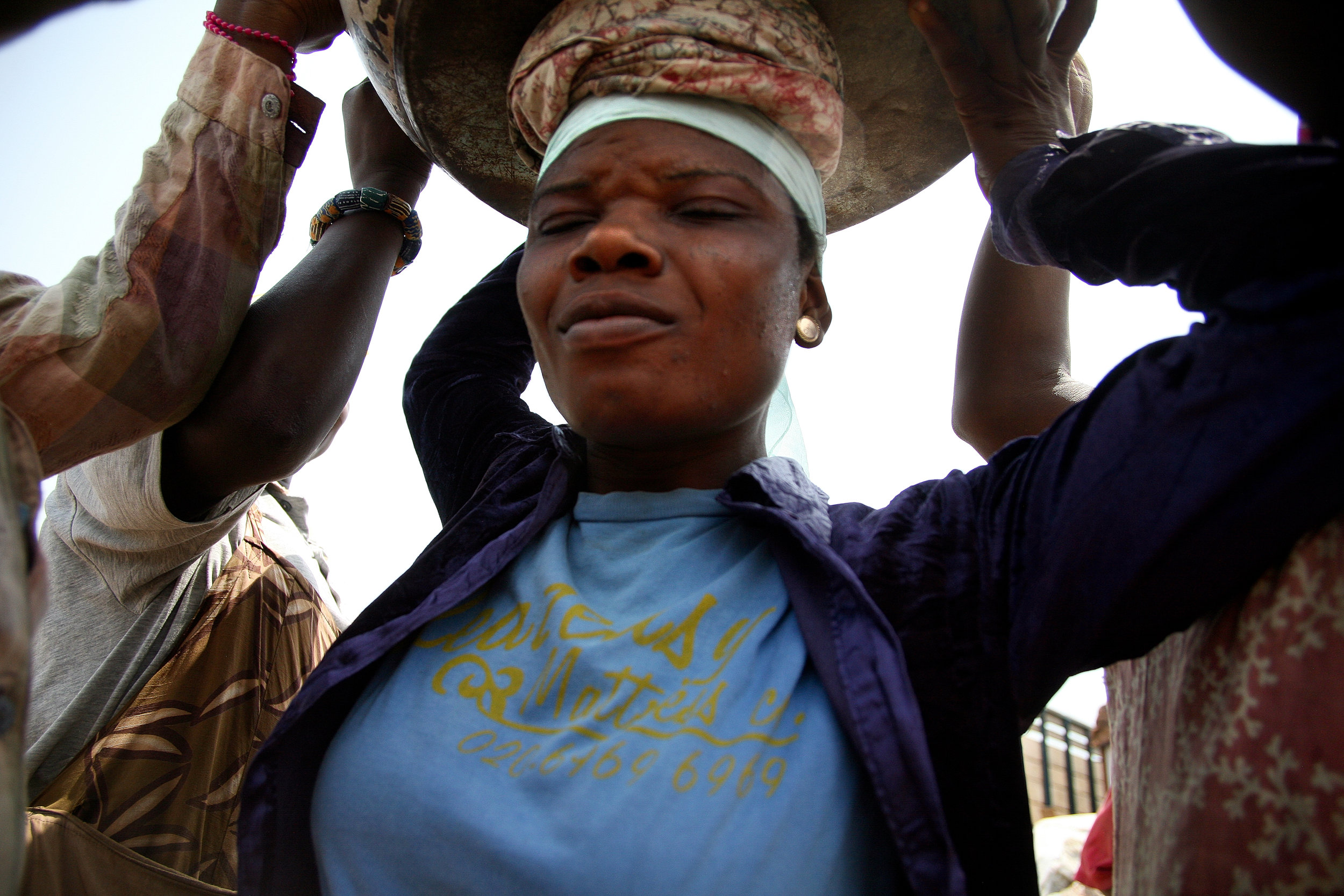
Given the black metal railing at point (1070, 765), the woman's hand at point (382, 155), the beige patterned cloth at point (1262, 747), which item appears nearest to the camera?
the beige patterned cloth at point (1262, 747)

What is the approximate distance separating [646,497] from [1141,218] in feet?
2.69

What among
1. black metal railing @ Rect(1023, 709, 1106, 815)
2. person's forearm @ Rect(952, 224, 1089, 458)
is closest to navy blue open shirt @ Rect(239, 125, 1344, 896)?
person's forearm @ Rect(952, 224, 1089, 458)

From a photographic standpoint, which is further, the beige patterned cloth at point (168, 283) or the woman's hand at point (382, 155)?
the woman's hand at point (382, 155)

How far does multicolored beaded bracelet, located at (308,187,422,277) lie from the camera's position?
6.15 feet

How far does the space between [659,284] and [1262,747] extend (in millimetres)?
928

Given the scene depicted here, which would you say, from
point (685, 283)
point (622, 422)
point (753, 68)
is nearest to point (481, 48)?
point (753, 68)

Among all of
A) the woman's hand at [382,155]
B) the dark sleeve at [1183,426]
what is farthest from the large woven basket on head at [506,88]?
the dark sleeve at [1183,426]

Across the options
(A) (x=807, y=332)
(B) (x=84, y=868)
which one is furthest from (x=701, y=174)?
(B) (x=84, y=868)

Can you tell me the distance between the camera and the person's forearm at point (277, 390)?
1.50 m

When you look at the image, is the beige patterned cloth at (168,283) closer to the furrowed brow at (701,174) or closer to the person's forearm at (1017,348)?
the furrowed brow at (701,174)

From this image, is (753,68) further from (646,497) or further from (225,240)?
(225,240)

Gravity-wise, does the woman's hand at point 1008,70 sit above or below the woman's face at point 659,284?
above

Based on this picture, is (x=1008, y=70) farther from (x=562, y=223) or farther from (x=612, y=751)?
(x=612, y=751)

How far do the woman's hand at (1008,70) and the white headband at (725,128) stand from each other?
28 cm
